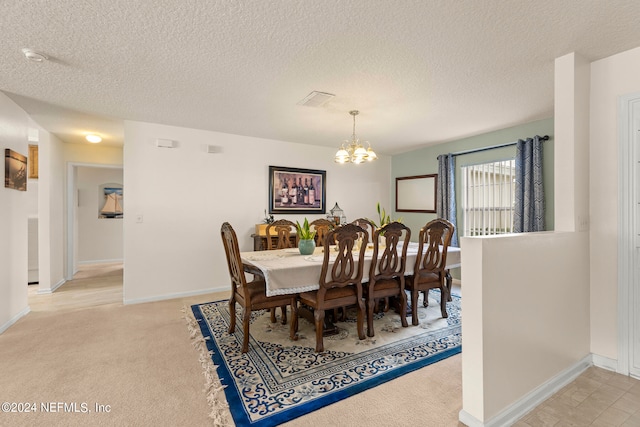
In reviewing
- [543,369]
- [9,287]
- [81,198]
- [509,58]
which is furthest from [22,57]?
[81,198]

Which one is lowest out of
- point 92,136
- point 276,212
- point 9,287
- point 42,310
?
point 42,310

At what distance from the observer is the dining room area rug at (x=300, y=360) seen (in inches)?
72.7

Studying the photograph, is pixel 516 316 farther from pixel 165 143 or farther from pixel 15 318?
pixel 15 318

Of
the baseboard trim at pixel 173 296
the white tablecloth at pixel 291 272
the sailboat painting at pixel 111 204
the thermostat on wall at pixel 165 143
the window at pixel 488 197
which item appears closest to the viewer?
the white tablecloth at pixel 291 272

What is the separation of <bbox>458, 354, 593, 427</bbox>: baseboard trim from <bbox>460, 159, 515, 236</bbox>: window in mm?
2536

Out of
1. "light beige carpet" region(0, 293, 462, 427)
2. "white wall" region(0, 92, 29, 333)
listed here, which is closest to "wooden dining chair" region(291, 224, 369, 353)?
"light beige carpet" region(0, 293, 462, 427)

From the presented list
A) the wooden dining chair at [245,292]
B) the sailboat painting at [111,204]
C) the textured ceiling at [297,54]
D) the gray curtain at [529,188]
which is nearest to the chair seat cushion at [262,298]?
the wooden dining chair at [245,292]

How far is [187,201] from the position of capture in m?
4.30

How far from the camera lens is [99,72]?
253cm

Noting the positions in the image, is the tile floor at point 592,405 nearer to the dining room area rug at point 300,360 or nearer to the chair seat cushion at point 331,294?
the dining room area rug at point 300,360

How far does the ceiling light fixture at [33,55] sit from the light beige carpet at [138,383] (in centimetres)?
236

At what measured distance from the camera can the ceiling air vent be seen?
2990 millimetres

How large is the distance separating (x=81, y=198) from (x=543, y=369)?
8.66m

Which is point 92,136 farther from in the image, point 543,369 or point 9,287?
point 543,369
